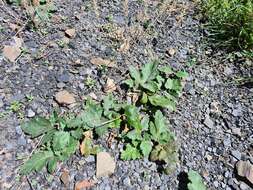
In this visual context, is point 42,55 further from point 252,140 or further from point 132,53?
point 252,140

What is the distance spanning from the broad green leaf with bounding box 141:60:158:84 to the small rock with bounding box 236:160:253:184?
2.20 feet

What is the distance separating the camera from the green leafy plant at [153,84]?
7.21 feet

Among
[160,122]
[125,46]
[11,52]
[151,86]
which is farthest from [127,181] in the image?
[11,52]

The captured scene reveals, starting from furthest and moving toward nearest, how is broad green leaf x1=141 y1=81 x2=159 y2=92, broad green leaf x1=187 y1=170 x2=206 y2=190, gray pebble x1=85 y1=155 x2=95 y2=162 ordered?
broad green leaf x1=141 y1=81 x2=159 y2=92
gray pebble x1=85 y1=155 x2=95 y2=162
broad green leaf x1=187 y1=170 x2=206 y2=190

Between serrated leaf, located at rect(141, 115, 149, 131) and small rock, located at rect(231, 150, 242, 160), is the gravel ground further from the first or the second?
serrated leaf, located at rect(141, 115, 149, 131)

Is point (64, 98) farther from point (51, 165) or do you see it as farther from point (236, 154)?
point (236, 154)

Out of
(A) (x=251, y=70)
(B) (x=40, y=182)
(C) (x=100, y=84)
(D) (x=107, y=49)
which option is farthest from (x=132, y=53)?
(B) (x=40, y=182)

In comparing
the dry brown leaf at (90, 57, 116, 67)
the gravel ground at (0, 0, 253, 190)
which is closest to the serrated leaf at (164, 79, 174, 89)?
the gravel ground at (0, 0, 253, 190)

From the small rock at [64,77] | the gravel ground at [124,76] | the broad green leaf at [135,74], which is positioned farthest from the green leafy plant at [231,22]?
the small rock at [64,77]

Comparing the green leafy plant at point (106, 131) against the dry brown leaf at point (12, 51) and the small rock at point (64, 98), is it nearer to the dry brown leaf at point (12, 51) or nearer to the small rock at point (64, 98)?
the small rock at point (64, 98)

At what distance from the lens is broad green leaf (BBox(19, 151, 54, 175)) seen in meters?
1.89

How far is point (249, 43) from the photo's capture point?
2545 mm

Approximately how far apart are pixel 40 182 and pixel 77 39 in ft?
3.31

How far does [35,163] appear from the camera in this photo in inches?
74.9
